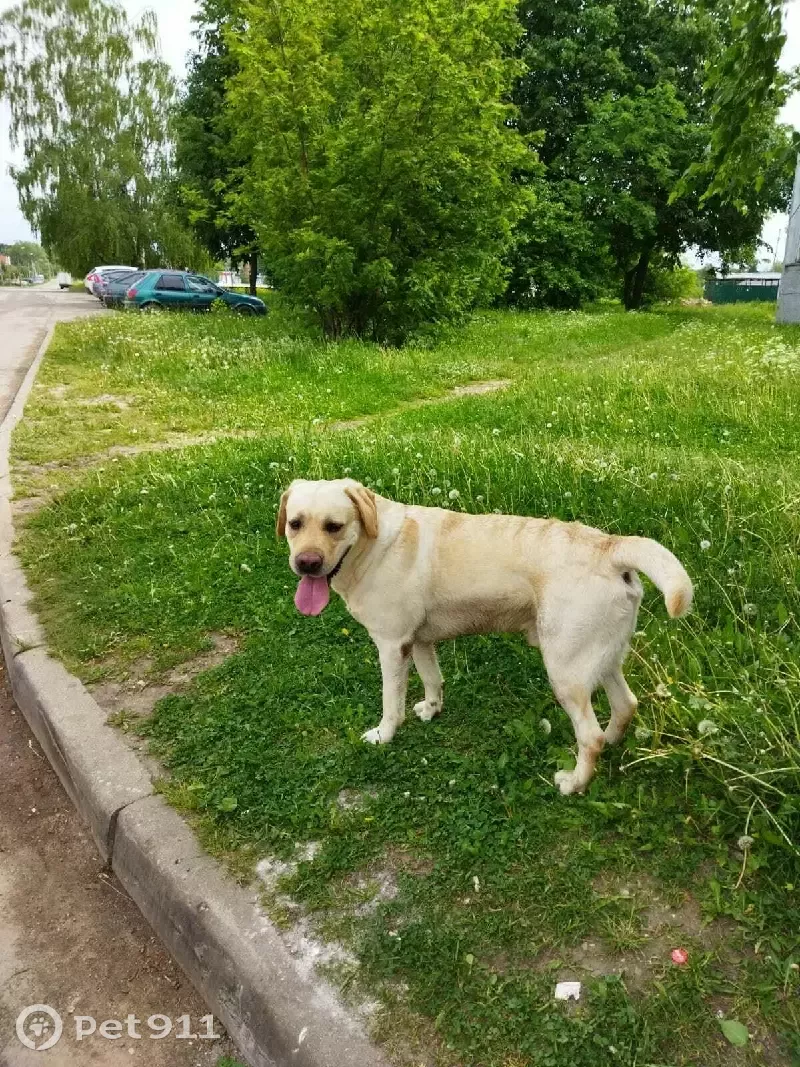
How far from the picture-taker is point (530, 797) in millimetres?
2998

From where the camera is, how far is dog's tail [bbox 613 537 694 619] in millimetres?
2453

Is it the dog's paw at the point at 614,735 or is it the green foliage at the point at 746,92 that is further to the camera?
the green foliage at the point at 746,92

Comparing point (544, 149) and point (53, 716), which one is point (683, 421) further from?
point (544, 149)

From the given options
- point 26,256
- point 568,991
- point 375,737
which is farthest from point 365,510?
point 26,256

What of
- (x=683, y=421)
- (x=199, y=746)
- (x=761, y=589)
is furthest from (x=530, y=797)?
(x=683, y=421)

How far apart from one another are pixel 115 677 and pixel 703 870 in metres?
3.06

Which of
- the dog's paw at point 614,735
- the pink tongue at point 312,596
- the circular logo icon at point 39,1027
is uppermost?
the pink tongue at point 312,596

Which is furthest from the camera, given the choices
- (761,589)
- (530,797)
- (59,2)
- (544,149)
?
(59,2)

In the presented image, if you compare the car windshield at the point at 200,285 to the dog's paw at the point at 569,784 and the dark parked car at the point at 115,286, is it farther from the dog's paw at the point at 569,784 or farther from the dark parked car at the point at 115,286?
the dog's paw at the point at 569,784

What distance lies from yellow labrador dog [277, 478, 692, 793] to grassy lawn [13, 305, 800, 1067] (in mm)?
312

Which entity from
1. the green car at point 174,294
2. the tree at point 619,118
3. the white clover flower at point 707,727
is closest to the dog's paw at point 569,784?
the white clover flower at point 707,727

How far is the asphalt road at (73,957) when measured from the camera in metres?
2.41

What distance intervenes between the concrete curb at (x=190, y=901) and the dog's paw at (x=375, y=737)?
86cm

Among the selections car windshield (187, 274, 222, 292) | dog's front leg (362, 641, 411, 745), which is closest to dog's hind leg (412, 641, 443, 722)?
dog's front leg (362, 641, 411, 745)
